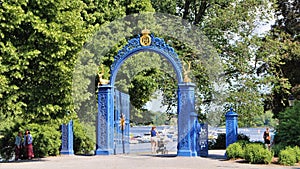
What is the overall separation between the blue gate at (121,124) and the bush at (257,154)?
6.27 metres

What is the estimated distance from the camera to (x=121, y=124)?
2194 centimetres

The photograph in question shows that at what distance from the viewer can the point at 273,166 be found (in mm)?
16172

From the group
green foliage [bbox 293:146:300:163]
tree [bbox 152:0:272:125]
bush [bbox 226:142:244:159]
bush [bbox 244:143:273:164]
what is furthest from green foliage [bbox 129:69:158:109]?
green foliage [bbox 293:146:300:163]

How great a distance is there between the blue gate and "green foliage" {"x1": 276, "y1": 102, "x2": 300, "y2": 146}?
6728 millimetres

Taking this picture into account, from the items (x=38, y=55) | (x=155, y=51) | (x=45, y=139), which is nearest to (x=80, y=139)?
(x=45, y=139)

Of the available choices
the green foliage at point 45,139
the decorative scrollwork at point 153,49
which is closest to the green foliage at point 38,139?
the green foliage at point 45,139

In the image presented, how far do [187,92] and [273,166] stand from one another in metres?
4.81

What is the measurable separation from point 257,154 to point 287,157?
3.30 ft

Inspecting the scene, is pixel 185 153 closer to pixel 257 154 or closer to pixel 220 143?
pixel 257 154

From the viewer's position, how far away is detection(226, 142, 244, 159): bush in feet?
58.0

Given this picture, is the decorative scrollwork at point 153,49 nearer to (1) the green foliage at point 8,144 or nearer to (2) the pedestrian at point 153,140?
(2) the pedestrian at point 153,140

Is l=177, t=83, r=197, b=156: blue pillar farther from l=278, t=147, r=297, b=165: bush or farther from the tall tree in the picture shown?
the tall tree

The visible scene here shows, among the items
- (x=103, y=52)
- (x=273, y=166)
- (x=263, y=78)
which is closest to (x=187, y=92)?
(x=273, y=166)

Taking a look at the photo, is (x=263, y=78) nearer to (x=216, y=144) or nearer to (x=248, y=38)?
(x=248, y=38)
